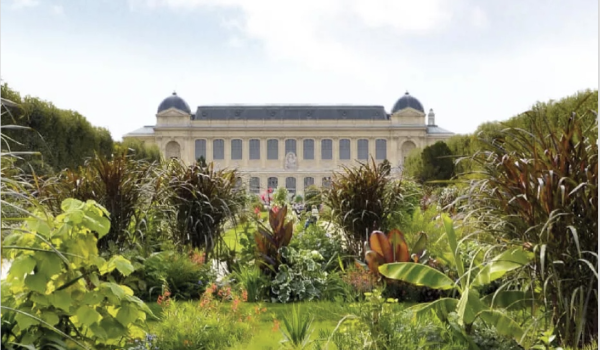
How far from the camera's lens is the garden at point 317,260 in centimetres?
229

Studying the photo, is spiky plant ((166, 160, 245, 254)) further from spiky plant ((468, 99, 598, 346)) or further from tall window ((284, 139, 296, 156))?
tall window ((284, 139, 296, 156))

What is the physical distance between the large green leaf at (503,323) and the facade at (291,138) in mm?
49543

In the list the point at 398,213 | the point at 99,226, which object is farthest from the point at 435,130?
the point at 99,226

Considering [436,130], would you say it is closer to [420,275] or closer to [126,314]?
[420,275]

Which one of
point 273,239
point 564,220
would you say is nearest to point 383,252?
point 273,239

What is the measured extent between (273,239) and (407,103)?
166ft

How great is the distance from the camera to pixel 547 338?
8.89ft

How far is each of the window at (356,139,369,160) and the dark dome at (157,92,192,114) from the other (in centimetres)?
1440

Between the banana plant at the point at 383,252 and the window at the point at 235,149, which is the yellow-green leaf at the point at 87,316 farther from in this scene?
the window at the point at 235,149

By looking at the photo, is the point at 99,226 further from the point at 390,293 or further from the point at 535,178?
the point at 390,293

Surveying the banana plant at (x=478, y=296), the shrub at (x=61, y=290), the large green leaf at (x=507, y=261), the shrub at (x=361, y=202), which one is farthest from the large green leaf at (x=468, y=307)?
the shrub at (x=361, y=202)

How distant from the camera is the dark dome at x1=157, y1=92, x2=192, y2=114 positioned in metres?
54.4

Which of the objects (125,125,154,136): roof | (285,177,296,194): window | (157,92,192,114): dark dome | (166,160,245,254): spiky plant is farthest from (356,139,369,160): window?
(166,160,245,254): spiky plant

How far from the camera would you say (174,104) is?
54375 mm
